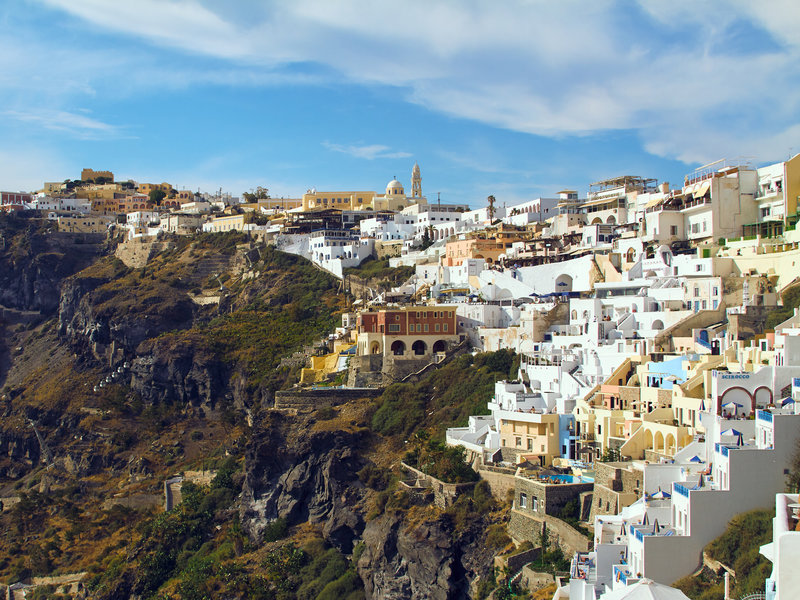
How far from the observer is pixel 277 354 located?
2306 inches

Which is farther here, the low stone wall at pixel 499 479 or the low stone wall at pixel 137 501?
the low stone wall at pixel 137 501

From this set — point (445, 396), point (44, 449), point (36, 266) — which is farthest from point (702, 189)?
point (36, 266)

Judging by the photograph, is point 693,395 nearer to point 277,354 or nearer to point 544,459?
point 544,459

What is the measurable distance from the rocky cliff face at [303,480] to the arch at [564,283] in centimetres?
1520

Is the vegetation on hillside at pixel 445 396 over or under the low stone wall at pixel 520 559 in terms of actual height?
over

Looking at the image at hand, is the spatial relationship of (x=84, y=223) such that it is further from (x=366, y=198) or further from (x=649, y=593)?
(x=649, y=593)

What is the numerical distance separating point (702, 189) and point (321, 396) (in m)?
22.0

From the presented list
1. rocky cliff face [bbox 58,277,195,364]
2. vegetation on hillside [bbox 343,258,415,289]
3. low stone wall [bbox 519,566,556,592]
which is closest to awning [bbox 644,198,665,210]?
vegetation on hillside [bbox 343,258,415,289]

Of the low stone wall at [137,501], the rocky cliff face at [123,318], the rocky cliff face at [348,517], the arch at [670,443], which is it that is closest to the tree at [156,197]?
the rocky cliff face at [123,318]

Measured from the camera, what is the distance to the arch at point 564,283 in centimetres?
5000

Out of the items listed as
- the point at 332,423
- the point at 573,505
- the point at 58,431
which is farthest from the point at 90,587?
the point at 573,505

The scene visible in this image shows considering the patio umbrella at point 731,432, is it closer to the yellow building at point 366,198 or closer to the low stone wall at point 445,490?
the low stone wall at point 445,490

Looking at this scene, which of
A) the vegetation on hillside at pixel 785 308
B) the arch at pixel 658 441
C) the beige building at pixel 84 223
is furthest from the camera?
the beige building at pixel 84 223

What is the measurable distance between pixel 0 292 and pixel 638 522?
85215mm
